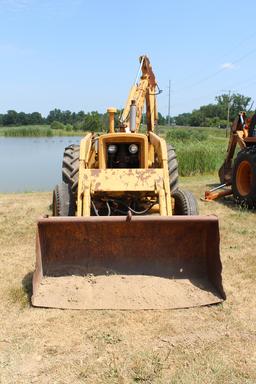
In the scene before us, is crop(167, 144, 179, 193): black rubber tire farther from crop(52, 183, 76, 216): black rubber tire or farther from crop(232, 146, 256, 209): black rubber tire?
crop(232, 146, 256, 209): black rubber tire

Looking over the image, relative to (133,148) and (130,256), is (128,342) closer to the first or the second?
(130,256)

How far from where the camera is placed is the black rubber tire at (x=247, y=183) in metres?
8.82

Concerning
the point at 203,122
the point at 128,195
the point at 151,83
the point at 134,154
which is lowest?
the point at 203,122

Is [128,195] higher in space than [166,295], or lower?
higher

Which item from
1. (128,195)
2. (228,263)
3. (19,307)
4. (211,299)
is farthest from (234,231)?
(19,307)

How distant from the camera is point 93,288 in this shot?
4.42m

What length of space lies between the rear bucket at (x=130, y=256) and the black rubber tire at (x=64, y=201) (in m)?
1.54

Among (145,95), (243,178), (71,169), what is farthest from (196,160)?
(71,169)

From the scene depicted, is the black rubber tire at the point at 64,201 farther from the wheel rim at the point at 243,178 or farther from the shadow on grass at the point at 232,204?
the wheel rim at the point at 243,178

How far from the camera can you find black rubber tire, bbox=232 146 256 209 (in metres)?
8.82

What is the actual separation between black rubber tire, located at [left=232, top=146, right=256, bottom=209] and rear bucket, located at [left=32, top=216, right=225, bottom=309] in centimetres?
441

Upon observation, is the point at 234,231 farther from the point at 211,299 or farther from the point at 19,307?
the point at 19,307

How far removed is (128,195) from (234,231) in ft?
6.95

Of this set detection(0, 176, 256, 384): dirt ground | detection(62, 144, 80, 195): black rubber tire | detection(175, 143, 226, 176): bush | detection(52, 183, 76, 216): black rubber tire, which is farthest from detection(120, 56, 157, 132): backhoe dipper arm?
detection(175, 143, 226, 176): bush
